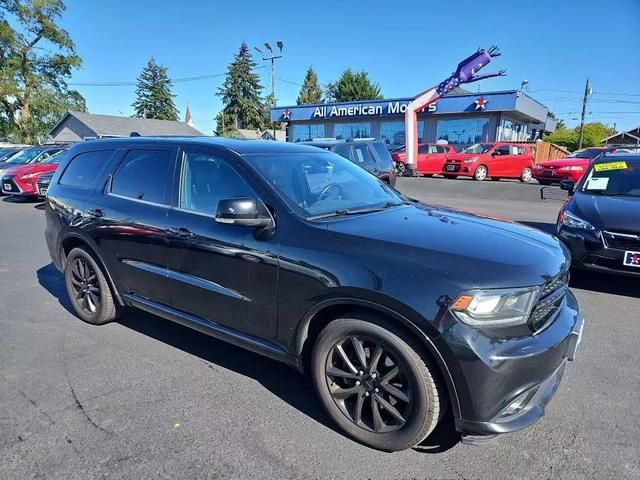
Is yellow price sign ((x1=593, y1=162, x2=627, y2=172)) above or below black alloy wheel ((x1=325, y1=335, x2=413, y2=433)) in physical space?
above

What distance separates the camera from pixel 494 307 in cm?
215

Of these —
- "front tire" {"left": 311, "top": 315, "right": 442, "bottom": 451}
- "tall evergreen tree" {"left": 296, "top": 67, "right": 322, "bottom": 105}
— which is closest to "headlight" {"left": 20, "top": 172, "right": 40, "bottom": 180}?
"front tire" {"left": 311, "top": 315, "right": 442, "bottom": 451}

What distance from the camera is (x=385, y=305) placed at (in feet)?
7.45

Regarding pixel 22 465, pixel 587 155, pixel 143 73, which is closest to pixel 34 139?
pixel 143 73

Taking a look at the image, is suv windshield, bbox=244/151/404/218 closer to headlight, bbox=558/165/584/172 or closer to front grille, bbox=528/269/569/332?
front grille, bbox=528/269/569/332

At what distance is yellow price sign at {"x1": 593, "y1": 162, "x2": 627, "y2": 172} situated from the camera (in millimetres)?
6043

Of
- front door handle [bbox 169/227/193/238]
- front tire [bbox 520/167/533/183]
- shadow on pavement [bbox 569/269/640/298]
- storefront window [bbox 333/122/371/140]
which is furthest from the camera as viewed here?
storefront window [bbox 333/122/371/140]

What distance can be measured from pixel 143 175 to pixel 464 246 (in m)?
2.69

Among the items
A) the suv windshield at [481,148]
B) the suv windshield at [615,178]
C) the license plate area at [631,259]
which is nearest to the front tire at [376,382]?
the license plate area at [631,259]

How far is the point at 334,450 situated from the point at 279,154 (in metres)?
2.15

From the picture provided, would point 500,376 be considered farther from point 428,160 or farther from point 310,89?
point 310,89

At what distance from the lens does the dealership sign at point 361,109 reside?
30453 mm

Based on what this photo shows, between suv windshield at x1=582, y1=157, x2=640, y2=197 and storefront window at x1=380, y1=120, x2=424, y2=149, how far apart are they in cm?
2592

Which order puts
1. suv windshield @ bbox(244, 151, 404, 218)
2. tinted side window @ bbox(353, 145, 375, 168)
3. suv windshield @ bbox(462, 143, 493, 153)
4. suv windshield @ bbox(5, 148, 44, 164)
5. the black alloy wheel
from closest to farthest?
the black alloy wheel → suv windshield @ bbox(244, 151, 404, 218) → tinted side window @ bbox(353, 145, 375, 168) → suv windshield @ bbox(5, 148, 44, 164) → suv windshield @ bbox(462, 143, 493, 153)
